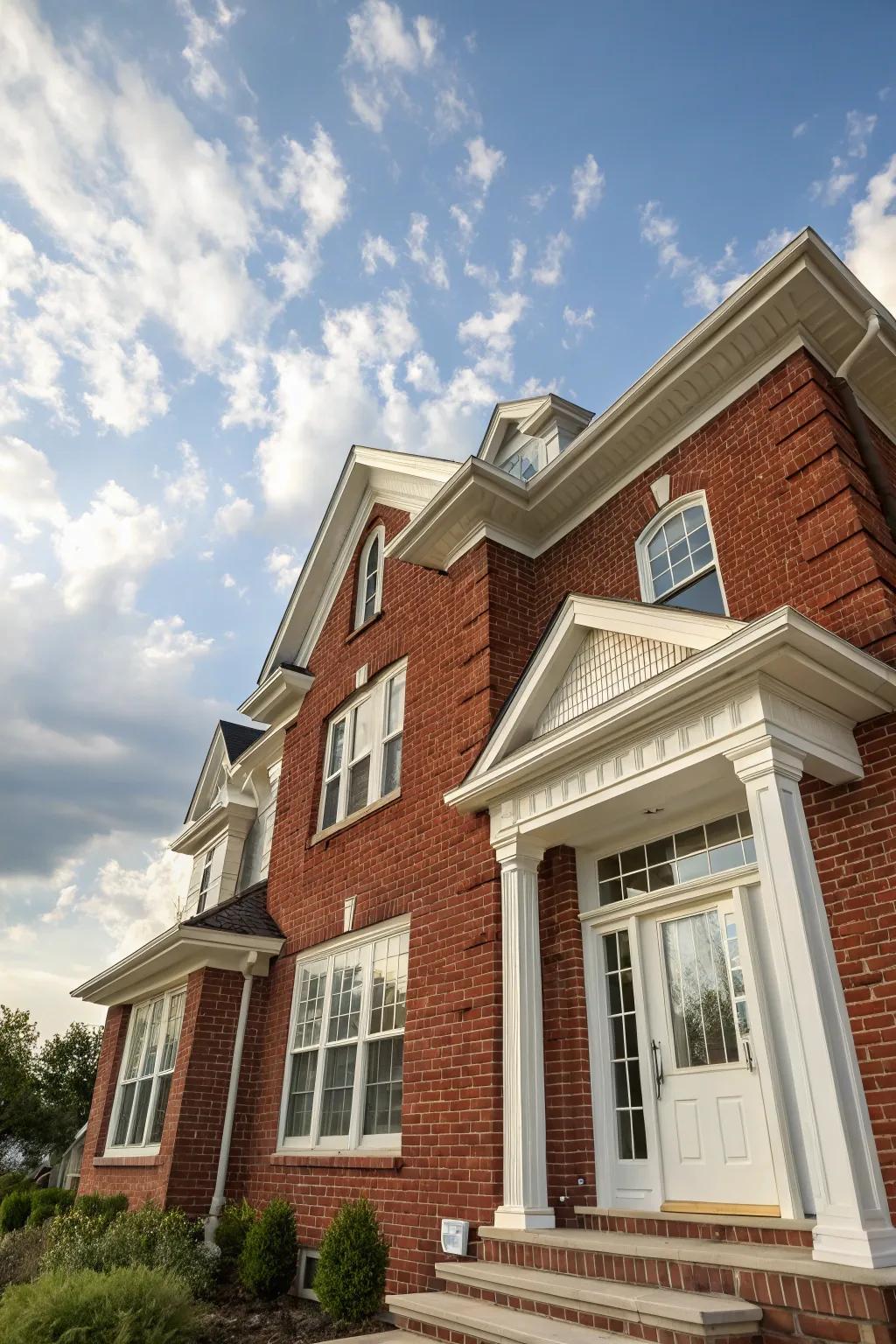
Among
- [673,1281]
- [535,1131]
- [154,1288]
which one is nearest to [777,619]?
[673,1281]

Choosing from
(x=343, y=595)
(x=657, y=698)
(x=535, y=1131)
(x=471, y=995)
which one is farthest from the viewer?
(x=343, y=595)

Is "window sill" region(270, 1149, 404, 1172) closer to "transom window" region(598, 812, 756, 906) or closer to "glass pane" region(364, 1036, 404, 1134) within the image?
"glass pane" region(364, 1036, 404, 1134)

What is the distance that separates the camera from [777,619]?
551 centimetres

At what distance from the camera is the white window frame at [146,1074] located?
1227 cm

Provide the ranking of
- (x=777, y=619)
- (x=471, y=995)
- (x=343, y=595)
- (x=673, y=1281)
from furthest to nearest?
(x=343, y=595)
(x=471, y=995)
(x=777, y=619)
(x=673, y=1281)

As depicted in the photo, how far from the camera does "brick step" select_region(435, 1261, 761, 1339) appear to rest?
4.45 m

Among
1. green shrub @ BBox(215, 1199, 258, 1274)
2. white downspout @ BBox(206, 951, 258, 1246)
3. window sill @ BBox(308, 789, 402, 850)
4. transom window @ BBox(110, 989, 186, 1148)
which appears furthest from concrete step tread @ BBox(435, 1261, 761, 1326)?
transom window @ BBox(110, 989, 186, 1148)

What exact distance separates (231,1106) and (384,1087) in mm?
3102

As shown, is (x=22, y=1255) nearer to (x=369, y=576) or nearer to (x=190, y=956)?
(x=190, y=956)

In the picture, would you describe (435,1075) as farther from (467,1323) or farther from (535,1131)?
(467,1323)

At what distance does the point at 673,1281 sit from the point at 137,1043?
11.2m

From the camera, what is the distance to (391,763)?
1109cm

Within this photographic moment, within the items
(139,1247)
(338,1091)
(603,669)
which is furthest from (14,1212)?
(603,669)

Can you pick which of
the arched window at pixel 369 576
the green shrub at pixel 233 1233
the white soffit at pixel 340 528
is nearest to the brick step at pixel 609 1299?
the green shrub at pixel 233 1233
